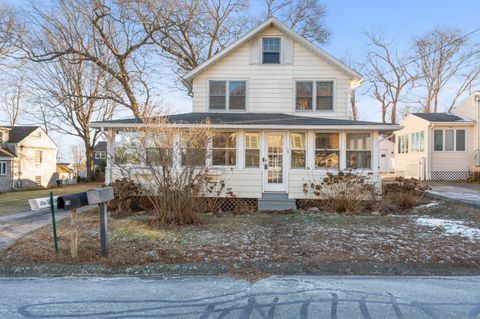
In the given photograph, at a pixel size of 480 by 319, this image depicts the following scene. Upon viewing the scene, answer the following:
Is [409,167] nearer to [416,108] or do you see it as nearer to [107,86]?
[416,108]

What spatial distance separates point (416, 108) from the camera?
4006cm

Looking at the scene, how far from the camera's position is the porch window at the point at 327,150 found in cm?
1134

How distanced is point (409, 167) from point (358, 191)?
16305 millimetres

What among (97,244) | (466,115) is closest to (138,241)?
(97,244)

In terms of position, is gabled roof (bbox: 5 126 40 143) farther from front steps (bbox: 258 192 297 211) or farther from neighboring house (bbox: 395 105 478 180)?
neighboring house (bbox: 395 105 478 180)

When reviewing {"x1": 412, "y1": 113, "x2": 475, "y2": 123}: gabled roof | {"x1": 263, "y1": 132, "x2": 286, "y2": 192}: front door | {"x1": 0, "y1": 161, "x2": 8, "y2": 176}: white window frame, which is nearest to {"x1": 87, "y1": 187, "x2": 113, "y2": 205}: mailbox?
{"x1": 263, "y1": 132, "x2": 286, "y2": 192}: front door

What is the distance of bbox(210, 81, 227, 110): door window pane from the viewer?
43.2 ft

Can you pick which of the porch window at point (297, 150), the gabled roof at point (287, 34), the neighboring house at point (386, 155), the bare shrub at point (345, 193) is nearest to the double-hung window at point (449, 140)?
the gabled roof at point (287, 34)

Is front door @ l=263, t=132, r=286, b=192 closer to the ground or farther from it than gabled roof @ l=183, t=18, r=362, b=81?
closer to the ground

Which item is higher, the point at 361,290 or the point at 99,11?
the point at 99,11

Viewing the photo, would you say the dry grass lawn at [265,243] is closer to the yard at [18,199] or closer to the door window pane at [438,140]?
the yard at [18,199]

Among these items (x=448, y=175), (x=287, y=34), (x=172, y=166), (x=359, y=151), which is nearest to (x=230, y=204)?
(x=172, y=166)

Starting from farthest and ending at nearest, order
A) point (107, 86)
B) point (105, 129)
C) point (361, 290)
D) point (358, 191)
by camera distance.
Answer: point (107, 86)
point (105, 129)
point (358, 191)
point (361, 290)

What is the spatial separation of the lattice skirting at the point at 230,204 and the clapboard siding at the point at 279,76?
12.2 ft
